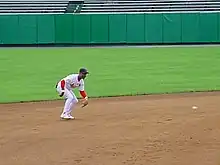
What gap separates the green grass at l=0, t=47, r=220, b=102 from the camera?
2091cm

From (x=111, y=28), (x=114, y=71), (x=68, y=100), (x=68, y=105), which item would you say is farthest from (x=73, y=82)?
(x=111, y=28)

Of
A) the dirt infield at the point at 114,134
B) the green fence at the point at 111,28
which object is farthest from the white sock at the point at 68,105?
the green fence at the point at 111,28

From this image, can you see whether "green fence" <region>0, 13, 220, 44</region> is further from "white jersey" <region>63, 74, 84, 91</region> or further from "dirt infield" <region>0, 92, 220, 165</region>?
"white jersey" <region>63, 74, 84, 91</region>

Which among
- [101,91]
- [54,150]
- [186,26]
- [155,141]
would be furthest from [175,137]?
[186,26]

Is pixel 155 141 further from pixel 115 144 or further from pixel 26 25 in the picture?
pixel 26 25

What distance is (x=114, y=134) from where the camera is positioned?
1195 centimetres

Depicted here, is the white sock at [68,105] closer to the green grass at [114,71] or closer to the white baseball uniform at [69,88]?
the white baseball uniform at [69,88]

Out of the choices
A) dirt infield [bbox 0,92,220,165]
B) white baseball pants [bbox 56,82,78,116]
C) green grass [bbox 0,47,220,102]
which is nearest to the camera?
dirt infield [bbox 0,92,220,165]

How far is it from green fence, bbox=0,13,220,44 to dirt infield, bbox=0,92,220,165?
28.0 meters

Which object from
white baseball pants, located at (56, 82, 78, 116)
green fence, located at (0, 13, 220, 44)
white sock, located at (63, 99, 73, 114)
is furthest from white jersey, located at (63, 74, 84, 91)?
green fence, located at (0, 13, 220, 44)

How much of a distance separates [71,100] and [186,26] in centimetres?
3230

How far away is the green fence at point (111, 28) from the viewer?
44.9 meters

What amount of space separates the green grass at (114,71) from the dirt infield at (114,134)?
3.60 metres

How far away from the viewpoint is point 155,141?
11.1m
